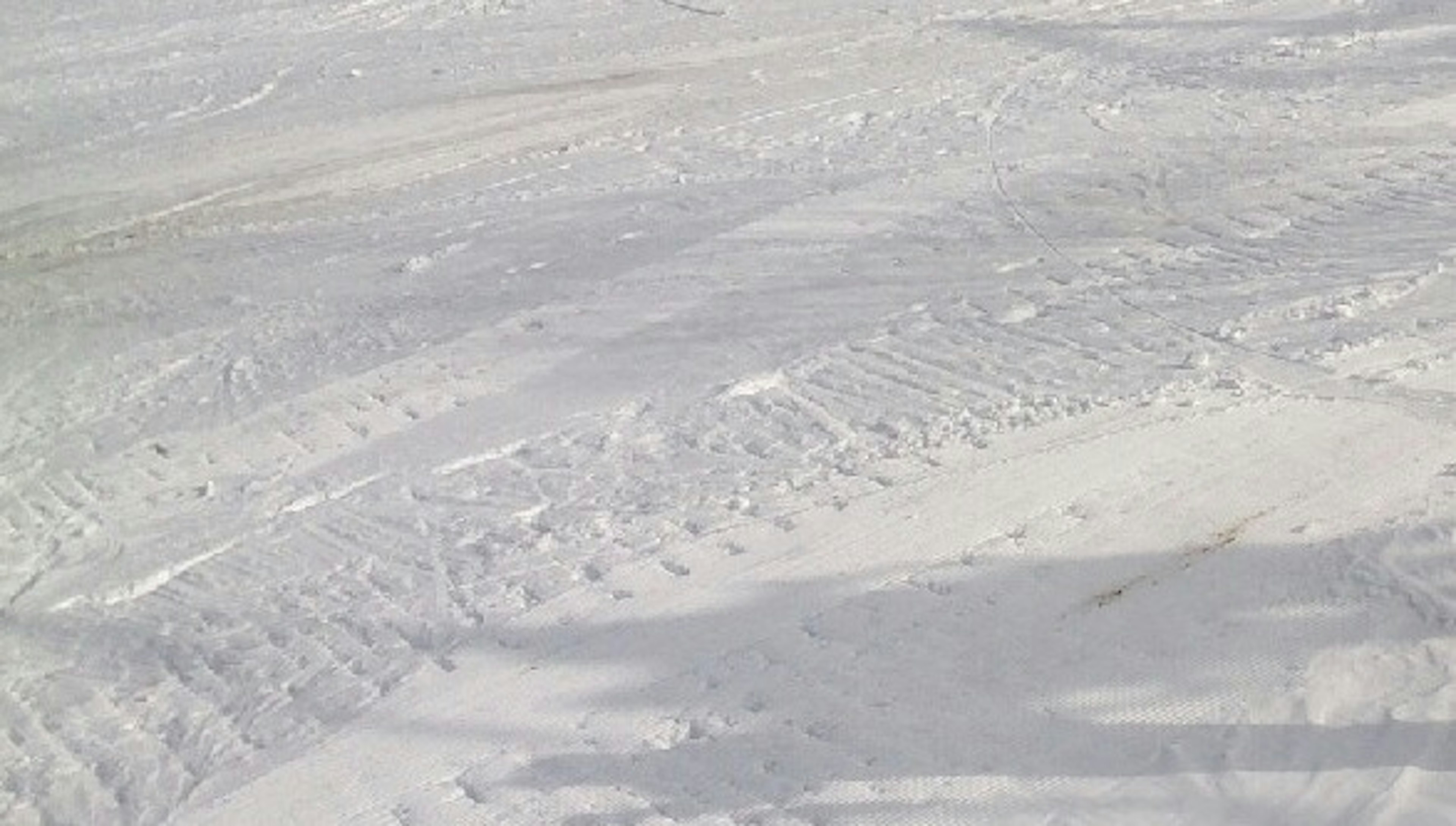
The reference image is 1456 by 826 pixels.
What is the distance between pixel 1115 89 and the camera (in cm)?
921

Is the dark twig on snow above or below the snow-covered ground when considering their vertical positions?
above

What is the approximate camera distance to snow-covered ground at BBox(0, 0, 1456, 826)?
4664 mm

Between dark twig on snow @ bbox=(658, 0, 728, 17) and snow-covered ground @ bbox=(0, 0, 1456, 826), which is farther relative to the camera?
dark twig on snow @ bbox=(658, 0, 728, 17)

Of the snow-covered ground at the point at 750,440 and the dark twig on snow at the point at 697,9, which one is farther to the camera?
the dark twig on snow at the point at 697,9

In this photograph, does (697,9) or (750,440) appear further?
(697,9)

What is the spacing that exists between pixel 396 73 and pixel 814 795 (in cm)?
680

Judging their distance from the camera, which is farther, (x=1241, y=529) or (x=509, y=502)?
(x=509, y=502)

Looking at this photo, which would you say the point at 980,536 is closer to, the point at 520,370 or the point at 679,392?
the point at 679,392

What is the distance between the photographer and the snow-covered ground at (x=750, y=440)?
184 inches

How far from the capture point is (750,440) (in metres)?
6.09

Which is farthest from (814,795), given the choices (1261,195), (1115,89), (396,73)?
(396,73)

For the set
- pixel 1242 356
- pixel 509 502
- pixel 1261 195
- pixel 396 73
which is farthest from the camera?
pixel 396 73

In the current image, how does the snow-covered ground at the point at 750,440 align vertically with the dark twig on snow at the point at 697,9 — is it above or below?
below

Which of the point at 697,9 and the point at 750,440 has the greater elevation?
the point at 697,9
